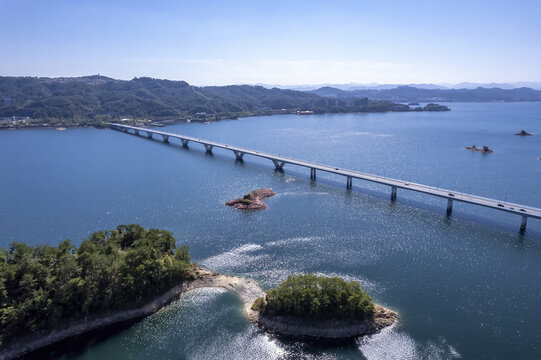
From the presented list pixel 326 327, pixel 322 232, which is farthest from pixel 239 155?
pixel 326 327

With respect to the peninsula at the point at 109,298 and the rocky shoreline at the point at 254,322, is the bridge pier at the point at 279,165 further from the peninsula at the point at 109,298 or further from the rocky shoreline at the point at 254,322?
the rocky shoreline at the point at 254,322

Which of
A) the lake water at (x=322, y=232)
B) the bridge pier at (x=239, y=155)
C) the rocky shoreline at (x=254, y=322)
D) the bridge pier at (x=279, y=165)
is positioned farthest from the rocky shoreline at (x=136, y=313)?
the bridge pier at (x=239, y=155)

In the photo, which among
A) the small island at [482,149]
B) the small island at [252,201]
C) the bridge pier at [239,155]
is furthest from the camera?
the small island at [482,149]

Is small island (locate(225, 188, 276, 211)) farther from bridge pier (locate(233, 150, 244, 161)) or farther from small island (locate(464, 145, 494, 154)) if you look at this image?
small island (locate(464, 145, 494, 154))

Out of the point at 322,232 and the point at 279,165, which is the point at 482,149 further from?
the point at 322,232

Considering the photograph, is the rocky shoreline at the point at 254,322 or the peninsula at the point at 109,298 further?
the peninsula at the point at 109,298

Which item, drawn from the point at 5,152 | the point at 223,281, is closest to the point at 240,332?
the point at 223,281

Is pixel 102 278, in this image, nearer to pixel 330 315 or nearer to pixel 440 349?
pixel 330 315
